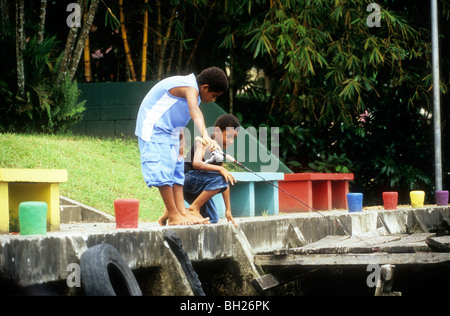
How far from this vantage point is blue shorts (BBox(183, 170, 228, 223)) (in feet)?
18.4

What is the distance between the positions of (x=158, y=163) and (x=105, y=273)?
1456 mm

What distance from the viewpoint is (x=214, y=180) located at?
5605mm

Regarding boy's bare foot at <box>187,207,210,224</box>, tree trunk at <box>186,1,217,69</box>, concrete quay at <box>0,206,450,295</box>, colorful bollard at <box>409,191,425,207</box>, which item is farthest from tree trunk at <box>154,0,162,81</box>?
boy's bare foot at <box>187,207,210,224</box>

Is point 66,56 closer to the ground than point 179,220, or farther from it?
farther from it

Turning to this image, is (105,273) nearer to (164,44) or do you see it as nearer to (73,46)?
(73,46)

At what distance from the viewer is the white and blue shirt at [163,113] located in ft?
16.4

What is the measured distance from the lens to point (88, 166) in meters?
8.45

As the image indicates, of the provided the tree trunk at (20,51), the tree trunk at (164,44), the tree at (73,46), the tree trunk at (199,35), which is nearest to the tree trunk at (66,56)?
the tree at (73,46)

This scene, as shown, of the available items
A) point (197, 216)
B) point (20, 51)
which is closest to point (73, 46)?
point (20, 51)

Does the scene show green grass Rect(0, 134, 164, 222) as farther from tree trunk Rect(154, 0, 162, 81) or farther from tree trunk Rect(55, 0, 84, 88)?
tree trunk Rect(154, 0, 162, 81)

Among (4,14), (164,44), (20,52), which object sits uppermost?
(4,14)

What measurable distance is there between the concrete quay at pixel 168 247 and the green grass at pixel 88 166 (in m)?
1.55
